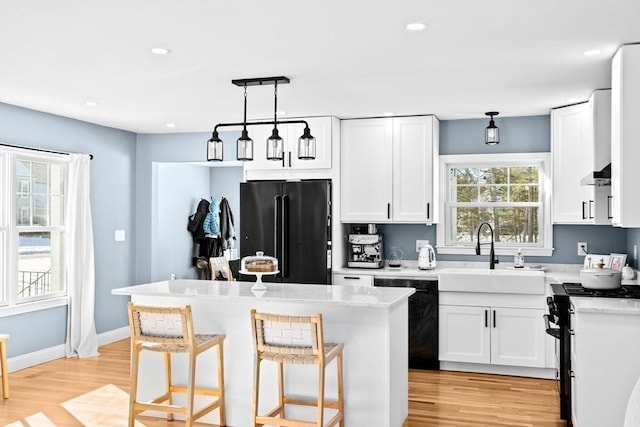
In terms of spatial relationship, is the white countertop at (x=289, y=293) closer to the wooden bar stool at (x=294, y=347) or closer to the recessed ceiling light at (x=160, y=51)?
the wooden bar stool at (x=294, y=347)

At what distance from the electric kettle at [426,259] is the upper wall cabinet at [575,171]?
1.17 m

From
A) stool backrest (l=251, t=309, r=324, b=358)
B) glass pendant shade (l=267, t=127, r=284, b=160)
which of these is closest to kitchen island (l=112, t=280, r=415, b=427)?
stool backrest (l=251, t=309, r=324, b=358)

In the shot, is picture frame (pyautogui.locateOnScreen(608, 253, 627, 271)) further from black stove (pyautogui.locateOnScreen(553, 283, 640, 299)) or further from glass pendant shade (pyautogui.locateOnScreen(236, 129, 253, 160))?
glass pendant shade (pyautogui.locateOnScreen(236, 129, 253, 160))

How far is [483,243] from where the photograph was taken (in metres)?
6.18

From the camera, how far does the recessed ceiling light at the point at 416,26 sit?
3.20m

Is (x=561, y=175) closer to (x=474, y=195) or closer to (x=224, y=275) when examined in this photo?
(x=474, y=195)

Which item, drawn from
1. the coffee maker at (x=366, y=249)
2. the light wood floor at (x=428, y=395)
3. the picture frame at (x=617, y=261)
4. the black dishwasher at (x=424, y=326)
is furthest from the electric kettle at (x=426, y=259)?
the picture frame at (x=617, y=261)

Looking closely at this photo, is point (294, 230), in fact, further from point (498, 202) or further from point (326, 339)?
point (326, 339)

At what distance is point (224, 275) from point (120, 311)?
1294 mm

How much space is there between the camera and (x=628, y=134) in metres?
3.57

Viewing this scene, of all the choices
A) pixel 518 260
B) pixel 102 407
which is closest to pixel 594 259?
pixel 518 260

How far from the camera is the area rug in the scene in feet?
13.6

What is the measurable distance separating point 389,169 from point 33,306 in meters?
3.56

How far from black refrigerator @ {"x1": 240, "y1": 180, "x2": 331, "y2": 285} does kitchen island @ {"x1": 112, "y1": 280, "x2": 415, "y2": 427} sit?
5.20ft
